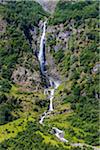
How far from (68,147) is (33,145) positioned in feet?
45.9

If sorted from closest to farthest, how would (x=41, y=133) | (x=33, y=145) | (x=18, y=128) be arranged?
(x=33, y=145) → (x=41, y=133) → (x=18, y=128)

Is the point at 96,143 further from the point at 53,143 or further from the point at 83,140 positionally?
the point at 53,143

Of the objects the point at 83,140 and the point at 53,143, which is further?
the point at 83,140

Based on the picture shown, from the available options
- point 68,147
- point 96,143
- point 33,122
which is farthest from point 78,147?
point 33,122

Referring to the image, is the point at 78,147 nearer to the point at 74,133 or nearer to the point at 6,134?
the point at 74,133

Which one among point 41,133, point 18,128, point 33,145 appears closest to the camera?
point 33,145

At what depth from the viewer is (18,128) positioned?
19575 cm

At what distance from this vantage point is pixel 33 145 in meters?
168

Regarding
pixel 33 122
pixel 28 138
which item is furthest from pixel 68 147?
pixel 33 122

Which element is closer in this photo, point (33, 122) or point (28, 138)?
point (28, 138)

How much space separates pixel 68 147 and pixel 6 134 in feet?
96.4

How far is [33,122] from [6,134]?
12.6 metres

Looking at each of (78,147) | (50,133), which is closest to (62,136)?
(50,133)

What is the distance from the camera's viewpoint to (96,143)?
187500mm
